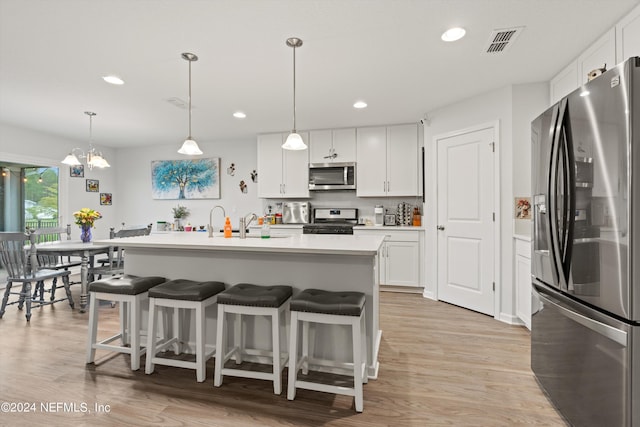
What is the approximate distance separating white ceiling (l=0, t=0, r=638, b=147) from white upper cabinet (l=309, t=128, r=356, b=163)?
2.52 feet

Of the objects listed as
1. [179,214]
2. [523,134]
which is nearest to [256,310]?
[523,134]

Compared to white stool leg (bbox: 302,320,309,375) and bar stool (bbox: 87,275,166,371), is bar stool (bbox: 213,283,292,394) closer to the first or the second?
white stool leg (bbox: 302,320,309,375)

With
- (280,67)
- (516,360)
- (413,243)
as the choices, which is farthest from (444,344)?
(280,67)

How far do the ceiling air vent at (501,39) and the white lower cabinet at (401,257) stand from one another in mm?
2482

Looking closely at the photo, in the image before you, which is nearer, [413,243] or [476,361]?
[476,361]

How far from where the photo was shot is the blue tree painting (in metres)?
6.04

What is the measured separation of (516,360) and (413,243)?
218 cm

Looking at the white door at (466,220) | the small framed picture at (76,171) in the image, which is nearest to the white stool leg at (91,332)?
the white door at (466,220)

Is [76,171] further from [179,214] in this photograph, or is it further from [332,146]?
[332,146]

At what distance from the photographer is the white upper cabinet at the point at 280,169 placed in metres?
5.21

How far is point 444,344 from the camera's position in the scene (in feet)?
9.12

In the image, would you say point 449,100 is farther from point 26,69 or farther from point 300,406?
point 26,69

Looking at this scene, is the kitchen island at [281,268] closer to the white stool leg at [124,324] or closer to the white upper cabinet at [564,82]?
the white stool leg at [124,324]

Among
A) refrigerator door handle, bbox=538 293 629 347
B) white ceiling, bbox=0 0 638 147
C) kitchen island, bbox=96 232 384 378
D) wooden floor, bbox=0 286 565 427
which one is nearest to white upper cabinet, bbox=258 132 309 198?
white ceiling, bbox=0 0 638 147
